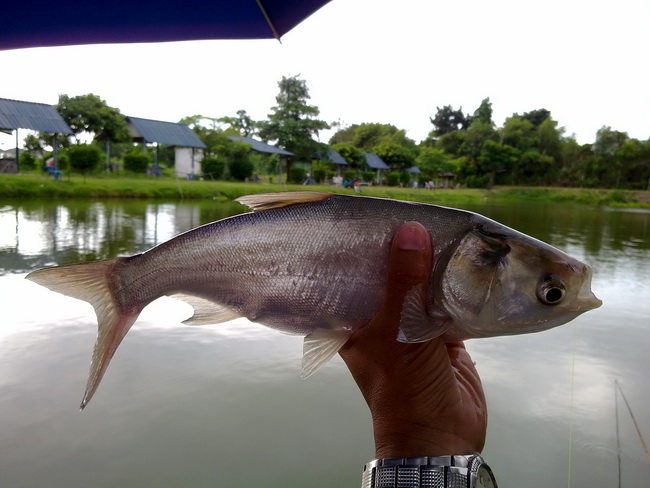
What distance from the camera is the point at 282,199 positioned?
5.29ft

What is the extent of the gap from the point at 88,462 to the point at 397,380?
2753 mm

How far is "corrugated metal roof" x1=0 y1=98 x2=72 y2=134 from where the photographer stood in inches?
896

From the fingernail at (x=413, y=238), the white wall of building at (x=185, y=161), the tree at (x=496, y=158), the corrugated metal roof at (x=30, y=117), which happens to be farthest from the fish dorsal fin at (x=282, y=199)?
the tree at (x=496, y=158)

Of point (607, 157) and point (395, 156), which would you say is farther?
point (395, 156)

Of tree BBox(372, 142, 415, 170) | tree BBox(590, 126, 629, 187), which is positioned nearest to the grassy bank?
tree BBox(372, 142, 415, 170)

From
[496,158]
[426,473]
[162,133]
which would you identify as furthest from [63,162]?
[496,158]

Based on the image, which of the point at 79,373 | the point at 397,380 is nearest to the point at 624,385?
the point at 397,380

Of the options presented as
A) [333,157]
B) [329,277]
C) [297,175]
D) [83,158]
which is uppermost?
[333,157]

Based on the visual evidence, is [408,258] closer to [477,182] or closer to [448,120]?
[477,182]

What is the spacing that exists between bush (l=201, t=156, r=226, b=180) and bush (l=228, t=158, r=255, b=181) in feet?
2.31

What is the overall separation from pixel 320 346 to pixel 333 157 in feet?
135

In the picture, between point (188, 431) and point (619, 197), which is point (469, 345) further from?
point (619, 197)

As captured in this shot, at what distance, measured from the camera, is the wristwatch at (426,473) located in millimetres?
1271

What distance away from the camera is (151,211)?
1722cm
